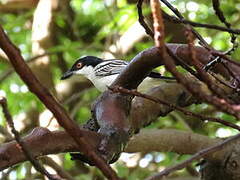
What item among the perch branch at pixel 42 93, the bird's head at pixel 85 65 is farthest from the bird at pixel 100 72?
the perch branch at pixel 42 93

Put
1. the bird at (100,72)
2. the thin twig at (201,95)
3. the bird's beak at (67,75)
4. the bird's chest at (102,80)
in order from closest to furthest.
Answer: the thin twig at (201,95) < the bird at (100,72) < the bird's chest at (102,80) < the bird's beak at (67,75)

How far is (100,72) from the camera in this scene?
169 inches

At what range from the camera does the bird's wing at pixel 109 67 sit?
3747mm

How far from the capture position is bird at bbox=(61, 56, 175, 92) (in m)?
3.85

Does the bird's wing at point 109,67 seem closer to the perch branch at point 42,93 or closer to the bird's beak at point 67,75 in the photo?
the bird's beak at point 67,75

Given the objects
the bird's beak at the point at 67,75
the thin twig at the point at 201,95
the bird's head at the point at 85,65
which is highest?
the thin twig at the point at 201,95

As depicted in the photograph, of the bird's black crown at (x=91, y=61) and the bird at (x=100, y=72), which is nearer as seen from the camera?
the bird at (x=100, y=72)

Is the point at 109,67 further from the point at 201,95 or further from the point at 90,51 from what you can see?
the point at 201,95

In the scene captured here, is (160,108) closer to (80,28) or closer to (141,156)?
(141,156)

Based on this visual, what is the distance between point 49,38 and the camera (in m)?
4.31

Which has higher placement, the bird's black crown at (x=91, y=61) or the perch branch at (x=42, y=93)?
the perch branch at (x=42, y=93)

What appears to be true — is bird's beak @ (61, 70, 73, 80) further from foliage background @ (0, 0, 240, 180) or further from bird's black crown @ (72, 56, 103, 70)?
bird's black crown @ (72, 56, 103, 70)

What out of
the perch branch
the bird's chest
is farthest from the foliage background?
the perch branch

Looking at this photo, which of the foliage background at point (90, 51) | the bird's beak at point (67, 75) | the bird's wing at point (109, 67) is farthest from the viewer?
the bird's beak at point (67, 75)
